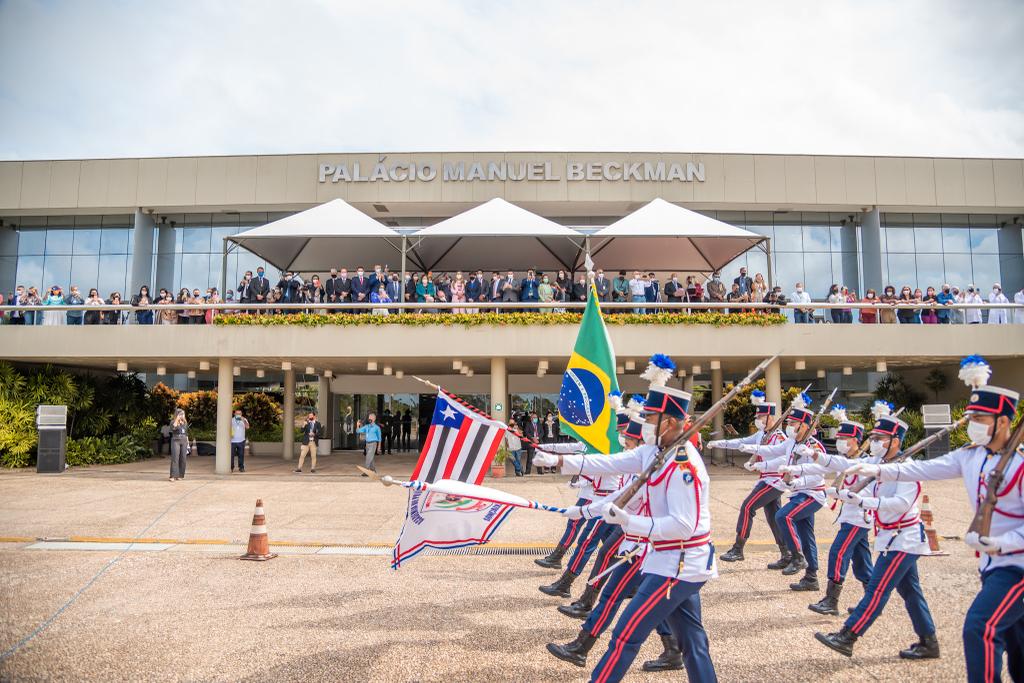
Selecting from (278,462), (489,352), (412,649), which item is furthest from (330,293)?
(412,649)

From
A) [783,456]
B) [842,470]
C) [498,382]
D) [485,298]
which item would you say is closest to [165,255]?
[485,298]

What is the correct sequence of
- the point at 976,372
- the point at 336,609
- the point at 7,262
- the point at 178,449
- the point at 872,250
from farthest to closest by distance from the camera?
1. the point at 7,262
2. the point at 872,250
3. the point at 178,449
4. the point at 336,609
5. the point at 976,372

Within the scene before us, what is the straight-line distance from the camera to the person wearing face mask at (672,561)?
4164 mm

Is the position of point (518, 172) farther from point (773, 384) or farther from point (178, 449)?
point (178, 449)

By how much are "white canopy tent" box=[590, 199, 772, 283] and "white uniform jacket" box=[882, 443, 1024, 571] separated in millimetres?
14767

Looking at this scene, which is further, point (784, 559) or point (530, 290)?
point (530, 290)

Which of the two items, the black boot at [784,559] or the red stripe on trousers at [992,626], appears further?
the black boot at [784,559]

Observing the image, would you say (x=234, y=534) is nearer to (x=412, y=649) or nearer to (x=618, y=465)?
(x=412, y=649)

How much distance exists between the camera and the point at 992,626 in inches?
161

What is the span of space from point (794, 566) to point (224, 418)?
1559 centimetres

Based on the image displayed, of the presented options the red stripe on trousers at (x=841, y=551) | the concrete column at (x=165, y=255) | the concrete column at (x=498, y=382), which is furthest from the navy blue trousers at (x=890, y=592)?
the concrete column at (x=165, y=255)

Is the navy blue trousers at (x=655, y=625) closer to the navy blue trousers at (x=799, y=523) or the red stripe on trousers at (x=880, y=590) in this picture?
the red stripe on trousers at (x=880, y=590)

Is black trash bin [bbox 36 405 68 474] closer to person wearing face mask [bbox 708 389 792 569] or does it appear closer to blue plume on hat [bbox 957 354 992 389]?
person wearing face mask [bbox 708 389 792 569]

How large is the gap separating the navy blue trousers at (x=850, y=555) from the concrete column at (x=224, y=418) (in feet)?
53.6
